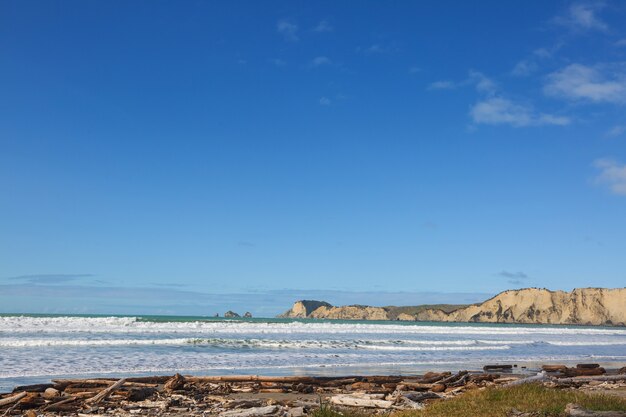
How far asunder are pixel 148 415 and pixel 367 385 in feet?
23.5

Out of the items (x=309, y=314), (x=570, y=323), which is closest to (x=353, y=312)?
(x=309, y=314)

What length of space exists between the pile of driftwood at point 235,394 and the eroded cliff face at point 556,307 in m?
134

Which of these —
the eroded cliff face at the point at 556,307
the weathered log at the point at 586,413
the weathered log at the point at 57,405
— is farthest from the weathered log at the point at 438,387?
the eroded cliff face at the point at 556,307

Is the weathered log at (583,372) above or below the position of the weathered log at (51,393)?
below

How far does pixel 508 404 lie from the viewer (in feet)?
34.4

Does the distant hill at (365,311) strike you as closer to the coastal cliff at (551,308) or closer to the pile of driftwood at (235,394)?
the coastal cliff at (551,308)

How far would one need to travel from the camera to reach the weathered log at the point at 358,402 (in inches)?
525

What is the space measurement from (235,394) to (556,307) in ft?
473

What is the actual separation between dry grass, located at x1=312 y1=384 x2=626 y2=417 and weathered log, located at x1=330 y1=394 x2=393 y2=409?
2319mm

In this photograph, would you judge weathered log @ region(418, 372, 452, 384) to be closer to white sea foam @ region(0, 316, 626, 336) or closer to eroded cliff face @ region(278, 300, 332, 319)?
white sea foam @ region(0, 316, 626, 336)

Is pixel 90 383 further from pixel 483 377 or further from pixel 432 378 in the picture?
pixel 483 377

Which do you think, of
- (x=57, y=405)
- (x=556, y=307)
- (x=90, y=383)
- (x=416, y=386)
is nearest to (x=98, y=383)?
(x=90, y=383)

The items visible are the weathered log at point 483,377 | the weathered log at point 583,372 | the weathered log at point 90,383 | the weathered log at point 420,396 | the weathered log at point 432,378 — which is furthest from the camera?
the weathered log at point 583,372

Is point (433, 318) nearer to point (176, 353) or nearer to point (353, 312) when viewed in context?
point (353, 312)
